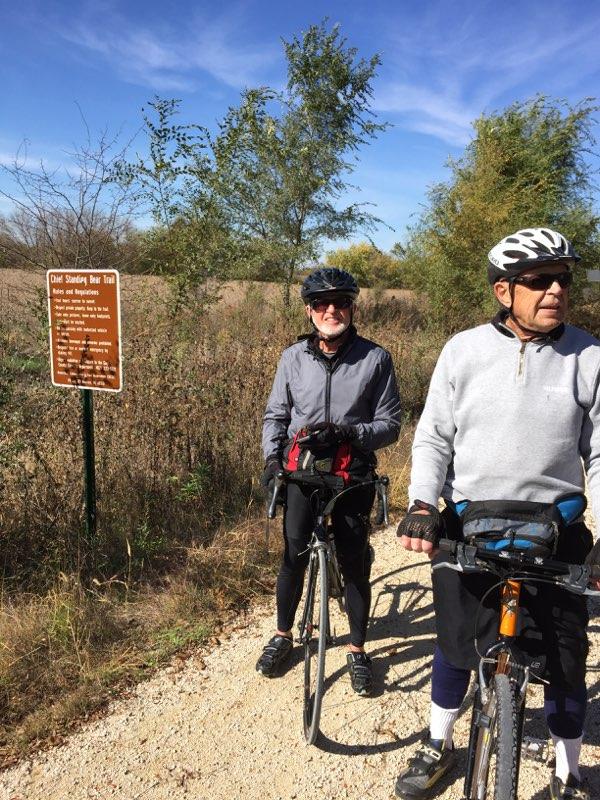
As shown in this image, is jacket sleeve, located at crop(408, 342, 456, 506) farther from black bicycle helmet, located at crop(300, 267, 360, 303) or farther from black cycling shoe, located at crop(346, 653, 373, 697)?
black cycling shoe, located at crop(346, 653, 373, 697)

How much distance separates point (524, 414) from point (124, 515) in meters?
3.41

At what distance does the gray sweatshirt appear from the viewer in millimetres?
1835

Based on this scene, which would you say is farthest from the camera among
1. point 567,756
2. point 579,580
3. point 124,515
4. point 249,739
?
point 124,515

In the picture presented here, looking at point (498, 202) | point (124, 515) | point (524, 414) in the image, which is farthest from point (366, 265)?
point (524, 414)

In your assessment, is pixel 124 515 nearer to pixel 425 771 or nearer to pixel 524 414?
pixel 425 771

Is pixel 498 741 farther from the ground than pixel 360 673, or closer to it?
farther from the ground

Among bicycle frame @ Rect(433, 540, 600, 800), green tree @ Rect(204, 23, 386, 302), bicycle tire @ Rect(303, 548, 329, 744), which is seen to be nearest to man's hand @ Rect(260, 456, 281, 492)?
bicycle tire @ Rect(303, 548, 329, 744)

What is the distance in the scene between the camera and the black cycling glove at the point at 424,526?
1.84 m

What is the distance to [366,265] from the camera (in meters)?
29.7

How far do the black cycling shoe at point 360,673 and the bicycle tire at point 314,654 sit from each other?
264mm

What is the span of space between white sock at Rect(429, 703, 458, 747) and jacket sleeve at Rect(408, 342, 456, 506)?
0.92 meters

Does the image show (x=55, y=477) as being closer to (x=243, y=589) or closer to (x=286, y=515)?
(x=243, y=589)

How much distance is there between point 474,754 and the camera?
6.22 feet

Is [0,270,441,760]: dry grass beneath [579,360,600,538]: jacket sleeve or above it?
beneath
